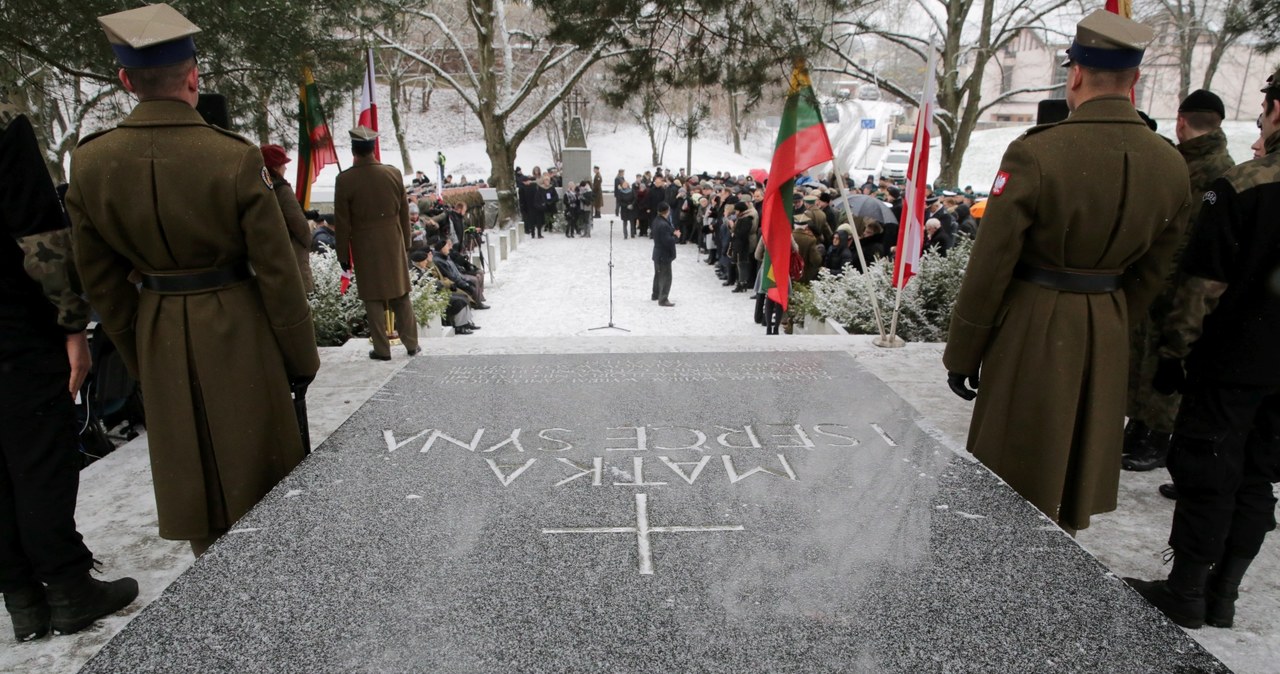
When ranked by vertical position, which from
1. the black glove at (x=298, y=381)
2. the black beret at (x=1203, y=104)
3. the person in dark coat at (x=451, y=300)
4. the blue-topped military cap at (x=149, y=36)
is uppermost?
the blue-topped military cap at (x=149, y=36)

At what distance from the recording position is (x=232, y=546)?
2699 mm

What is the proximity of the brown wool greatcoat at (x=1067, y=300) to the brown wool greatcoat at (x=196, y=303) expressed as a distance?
2566mm

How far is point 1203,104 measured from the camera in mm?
3676

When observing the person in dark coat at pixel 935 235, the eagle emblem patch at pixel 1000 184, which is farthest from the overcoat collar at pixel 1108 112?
the person in dark coat at pixel 935 235

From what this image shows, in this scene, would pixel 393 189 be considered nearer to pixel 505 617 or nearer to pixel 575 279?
pixel 505 617

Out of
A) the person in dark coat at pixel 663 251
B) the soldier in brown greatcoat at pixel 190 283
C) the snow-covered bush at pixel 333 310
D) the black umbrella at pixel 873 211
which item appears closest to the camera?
the soldier in brown greatcoat at pixel 190 283

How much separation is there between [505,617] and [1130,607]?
1.81 metres

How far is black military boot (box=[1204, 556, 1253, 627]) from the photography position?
2826 mm

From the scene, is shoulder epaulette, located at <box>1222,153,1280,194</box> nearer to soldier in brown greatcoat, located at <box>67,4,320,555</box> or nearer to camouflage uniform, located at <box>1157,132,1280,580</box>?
camouflage uniform, located at <box>1157,132,1280,580</box>

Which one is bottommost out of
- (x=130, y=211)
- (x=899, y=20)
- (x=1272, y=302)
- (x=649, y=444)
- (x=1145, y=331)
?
(x=649, y=444)

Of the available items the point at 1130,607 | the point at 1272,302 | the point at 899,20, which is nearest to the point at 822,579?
the point at 1130,607

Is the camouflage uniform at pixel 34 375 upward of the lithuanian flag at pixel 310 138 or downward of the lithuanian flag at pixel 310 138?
downward

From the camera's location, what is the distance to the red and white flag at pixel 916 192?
654 centimetres

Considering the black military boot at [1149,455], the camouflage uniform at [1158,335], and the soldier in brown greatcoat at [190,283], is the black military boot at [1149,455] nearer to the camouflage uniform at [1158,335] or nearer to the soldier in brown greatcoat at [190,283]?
the camouflage uniform at [1158,335]
